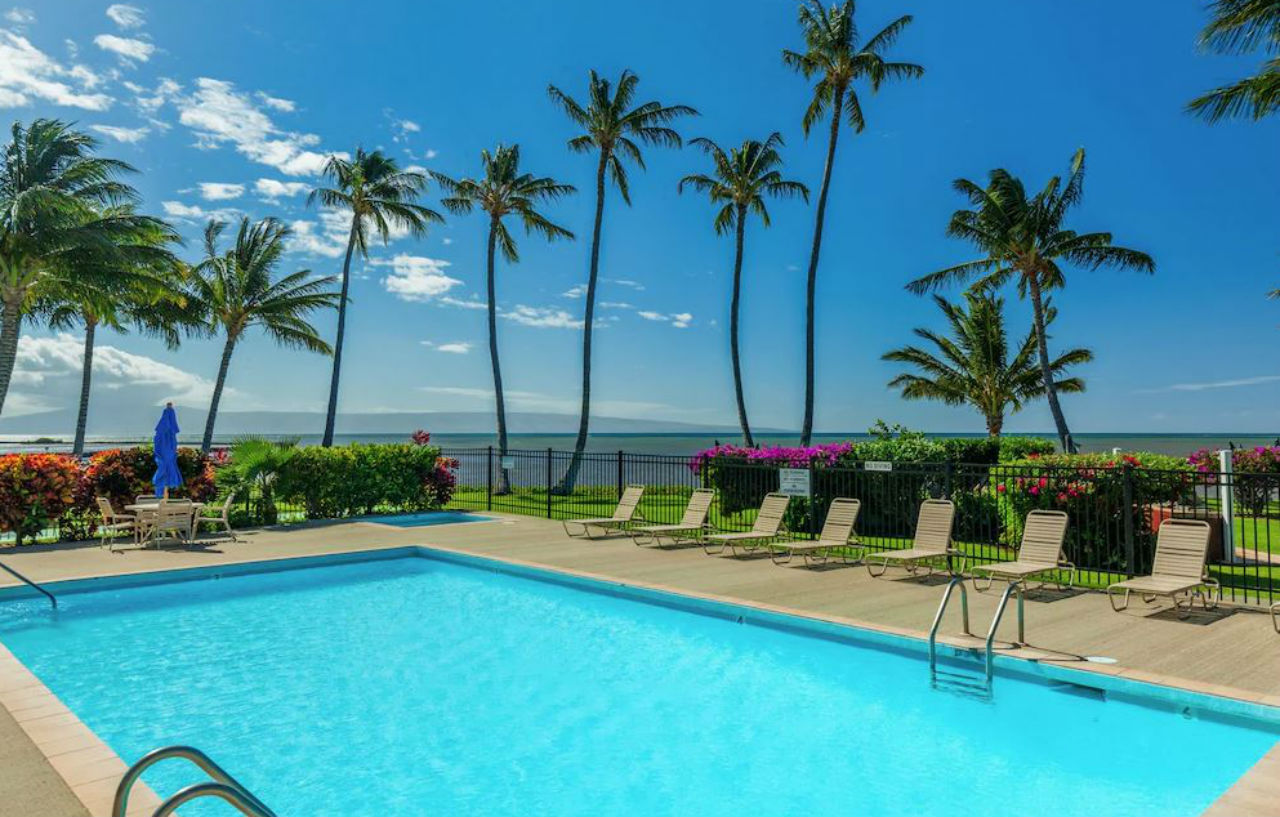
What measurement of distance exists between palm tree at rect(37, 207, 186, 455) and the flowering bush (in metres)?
10.8

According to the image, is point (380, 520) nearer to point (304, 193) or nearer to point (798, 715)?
point (798, 715)

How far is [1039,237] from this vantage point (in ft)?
89.8

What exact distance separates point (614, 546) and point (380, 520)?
22.5ft

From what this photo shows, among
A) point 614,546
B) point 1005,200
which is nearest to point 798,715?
point 614,546

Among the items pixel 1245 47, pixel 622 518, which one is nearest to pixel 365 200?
pixel 622 518

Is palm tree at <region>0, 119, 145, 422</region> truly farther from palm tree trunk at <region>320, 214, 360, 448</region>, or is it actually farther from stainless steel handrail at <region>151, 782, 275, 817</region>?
stainless steel handrail at <region>151, 782, 275, 817</region>

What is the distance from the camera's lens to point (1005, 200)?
2725 cm

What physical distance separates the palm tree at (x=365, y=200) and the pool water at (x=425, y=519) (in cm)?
1471

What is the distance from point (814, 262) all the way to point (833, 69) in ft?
20.2

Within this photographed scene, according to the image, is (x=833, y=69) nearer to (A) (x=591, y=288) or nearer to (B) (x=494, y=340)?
(A) (x=591, y=288)

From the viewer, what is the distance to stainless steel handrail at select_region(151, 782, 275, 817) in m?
2.16

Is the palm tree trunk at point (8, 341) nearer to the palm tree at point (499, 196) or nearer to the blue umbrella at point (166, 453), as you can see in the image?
the blue umbrella at point (166, 453)

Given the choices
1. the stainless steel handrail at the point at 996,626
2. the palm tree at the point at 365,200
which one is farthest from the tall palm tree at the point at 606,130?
the stainless steel handrail at the point at 996,626

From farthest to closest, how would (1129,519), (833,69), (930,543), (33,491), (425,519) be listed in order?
(833,69) → (425,519) → (33,491) → (930,543) → (1129,519)
